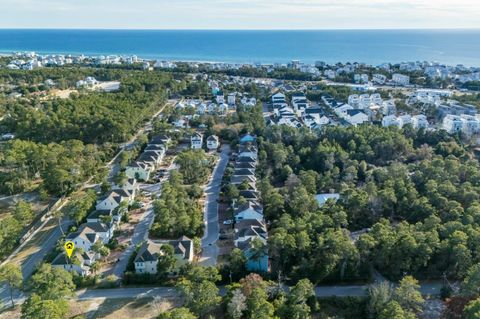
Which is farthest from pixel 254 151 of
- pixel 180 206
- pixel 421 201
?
pixel 421 201

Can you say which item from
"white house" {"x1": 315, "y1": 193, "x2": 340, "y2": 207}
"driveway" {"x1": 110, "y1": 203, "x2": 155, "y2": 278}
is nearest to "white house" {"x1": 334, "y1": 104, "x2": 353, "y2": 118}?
"white house" {"x1": 315, "y1": 193, "x2": 340, "y2": 207}

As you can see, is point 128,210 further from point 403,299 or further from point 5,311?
point 403,299

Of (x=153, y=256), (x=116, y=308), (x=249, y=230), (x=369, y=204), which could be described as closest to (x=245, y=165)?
(x=249, y=230)

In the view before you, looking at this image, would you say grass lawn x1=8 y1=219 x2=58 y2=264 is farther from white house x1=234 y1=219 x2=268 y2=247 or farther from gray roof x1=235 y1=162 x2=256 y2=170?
gray roof x1=235 y1=162 x2=256 y2=170

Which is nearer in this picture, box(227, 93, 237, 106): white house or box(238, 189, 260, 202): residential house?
box(238, 189, 260, 202): residential house

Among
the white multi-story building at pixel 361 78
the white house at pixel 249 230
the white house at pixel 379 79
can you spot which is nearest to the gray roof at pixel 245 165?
the white house at pixel 249 230

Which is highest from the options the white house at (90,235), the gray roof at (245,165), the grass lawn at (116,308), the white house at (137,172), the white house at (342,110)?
the white house at (342,110)

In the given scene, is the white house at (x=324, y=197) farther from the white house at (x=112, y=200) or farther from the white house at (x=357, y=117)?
the white house at (x=357, y=117)

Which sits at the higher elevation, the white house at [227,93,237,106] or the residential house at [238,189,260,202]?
the white house at [227,93,237,106]

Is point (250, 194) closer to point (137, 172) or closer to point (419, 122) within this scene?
point (137, 172)
